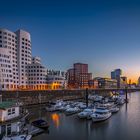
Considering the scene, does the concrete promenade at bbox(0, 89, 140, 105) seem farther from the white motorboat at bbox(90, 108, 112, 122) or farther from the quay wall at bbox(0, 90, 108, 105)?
the white motorboat at bbox(90, 108, 112, 122)

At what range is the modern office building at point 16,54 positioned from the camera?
14325cm

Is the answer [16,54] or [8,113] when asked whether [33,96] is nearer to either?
[16,54]

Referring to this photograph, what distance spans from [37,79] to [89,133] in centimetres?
11823

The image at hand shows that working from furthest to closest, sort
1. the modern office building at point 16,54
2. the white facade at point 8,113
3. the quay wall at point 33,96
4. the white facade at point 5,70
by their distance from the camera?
1. the modern office building at point 16,54
2. the white facade at point 5,70
3. the quay wall at point 33,96
4. the white facade at point 8,113

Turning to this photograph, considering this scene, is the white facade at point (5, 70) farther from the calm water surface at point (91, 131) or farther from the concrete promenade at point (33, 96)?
the calm water surface at point (91, 131)

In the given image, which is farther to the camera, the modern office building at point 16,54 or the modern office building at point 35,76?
the modern office building at point 35,76

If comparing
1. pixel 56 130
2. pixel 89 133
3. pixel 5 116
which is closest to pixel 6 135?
pixel 5 116

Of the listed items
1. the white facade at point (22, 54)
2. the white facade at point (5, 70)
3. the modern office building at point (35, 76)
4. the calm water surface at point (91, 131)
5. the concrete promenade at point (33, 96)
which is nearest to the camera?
the calm water surface at point (91, 131)

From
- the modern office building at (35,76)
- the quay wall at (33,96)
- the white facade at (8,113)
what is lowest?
the quay wall at (33,96)

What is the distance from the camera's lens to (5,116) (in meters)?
37.5

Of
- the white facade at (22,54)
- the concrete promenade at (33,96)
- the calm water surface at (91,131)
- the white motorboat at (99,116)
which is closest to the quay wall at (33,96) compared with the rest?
the concrete promenade at (33,96)

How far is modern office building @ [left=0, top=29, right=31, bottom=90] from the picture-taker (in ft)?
470

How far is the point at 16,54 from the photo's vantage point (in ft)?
524

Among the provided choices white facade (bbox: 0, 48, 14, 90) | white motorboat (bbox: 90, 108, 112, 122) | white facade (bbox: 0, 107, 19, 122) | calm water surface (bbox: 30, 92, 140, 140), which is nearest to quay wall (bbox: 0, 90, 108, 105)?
white facade (bbox: 0, 48, 14, 90)
